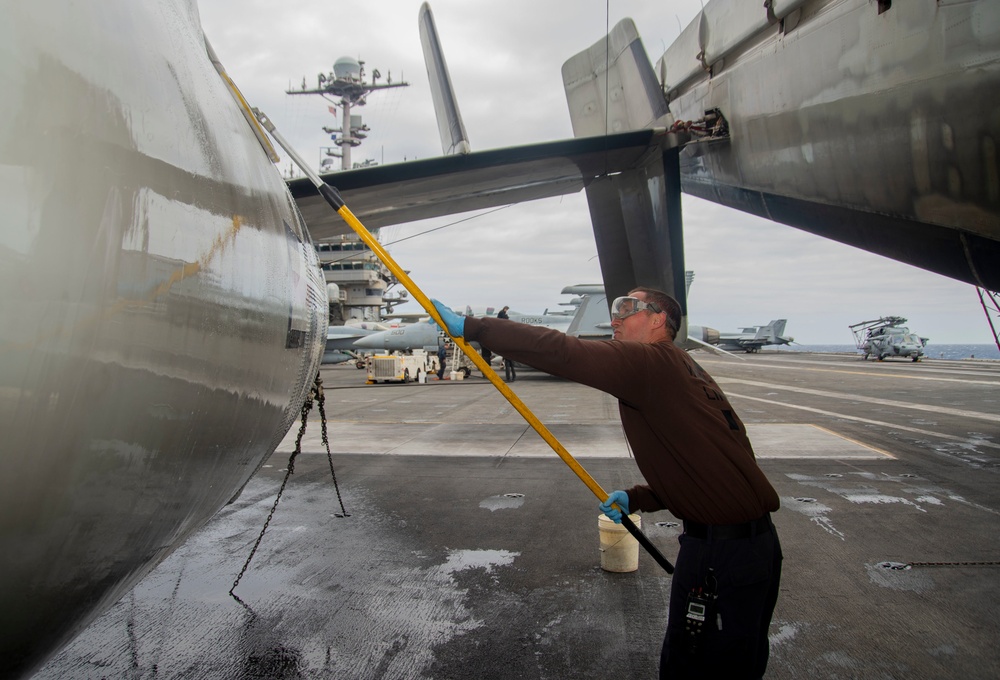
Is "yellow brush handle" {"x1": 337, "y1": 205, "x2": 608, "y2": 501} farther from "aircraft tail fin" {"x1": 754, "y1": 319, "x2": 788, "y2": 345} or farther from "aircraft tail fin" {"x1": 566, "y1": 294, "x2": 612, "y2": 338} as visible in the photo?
"aircraft tail fin" {"x1": 754, "y1": 319, "x2": 788, "y2": 345}

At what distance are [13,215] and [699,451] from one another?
215cm

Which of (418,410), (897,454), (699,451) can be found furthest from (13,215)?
(418,410)

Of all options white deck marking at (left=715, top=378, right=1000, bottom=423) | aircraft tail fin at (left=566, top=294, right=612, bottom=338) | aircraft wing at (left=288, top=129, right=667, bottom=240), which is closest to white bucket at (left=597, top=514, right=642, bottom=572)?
aircraft wing at (left=288, top=129, right=667, bottom=240)

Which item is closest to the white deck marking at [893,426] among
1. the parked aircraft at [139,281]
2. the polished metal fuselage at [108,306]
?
the parked aircraft at [139,281]

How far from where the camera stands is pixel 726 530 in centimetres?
238

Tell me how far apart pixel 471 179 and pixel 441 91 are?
1006 mm

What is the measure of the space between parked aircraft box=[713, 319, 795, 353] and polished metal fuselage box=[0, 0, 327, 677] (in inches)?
2118

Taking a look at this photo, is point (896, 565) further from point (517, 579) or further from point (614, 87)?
point (614, 87)

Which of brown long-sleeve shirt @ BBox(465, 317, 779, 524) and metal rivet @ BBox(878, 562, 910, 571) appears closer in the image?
brown long-sleeve shirt @ BBox(465, 317, 779, 524)

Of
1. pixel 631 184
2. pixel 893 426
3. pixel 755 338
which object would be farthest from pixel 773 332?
pixel 631 184

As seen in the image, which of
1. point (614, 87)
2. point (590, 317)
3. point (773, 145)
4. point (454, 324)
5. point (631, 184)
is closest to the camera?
point (454, 324)

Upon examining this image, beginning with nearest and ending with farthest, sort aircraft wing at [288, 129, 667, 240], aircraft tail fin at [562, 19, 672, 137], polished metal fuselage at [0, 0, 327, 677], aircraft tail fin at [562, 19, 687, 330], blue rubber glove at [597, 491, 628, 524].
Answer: polished metal fuselage at [0, 0, 327, 677] → blue rubber glove at [597, 491, 628, 524] → aircraft wing at [288, 129, 667, 240] → aircraft tail fin at [562, 19, 687, 330] → aircraft tail fin at [562, 19, 672, 137]

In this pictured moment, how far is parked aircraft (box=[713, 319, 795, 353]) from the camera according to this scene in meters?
53.4

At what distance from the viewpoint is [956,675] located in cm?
288
